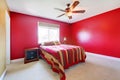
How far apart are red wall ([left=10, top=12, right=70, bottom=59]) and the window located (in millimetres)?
341

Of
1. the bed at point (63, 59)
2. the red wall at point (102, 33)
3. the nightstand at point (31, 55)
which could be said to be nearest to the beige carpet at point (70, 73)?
the bed at point (63, 59)

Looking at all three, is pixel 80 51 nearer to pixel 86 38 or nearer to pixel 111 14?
pixel 86 38

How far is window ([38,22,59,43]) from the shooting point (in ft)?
14.2

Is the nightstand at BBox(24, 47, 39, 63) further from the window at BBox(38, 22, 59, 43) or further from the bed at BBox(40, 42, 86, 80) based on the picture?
the bed at BBox(40, 42, 86, 80)

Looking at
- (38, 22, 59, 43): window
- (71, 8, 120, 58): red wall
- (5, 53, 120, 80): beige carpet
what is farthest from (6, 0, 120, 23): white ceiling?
(5, 53, 120, 80): beige carpet

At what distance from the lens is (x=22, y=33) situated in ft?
11.7

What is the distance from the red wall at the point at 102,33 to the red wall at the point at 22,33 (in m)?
3.18

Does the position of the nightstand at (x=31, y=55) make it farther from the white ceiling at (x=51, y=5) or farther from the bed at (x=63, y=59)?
the white ceiling at (x=51, y=5)

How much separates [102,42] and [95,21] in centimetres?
133

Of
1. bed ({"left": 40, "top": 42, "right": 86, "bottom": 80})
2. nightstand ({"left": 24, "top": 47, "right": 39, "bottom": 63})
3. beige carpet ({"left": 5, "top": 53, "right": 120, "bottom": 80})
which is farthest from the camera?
nightstand ({"left": 24, "top": 47, "right": 39, "bottom": 63})

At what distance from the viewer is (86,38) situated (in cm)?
475

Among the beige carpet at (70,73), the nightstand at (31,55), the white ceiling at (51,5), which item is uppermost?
the white ceiling at (51,5)

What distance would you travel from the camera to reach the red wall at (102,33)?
3.38m

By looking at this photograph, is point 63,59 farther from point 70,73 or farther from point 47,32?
point 47,32
